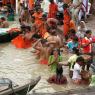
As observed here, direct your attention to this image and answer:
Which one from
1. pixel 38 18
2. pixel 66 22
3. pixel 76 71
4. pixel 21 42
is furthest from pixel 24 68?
pixel 38 18

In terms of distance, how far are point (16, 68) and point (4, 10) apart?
9.59m

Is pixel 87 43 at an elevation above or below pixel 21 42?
above

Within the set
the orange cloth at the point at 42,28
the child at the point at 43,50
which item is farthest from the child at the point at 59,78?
the orange cloth at the point at 42,28

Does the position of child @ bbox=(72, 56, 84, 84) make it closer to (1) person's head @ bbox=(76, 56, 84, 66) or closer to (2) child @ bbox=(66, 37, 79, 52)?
(1) person's head @ bbox=(76, 56, 84, 66)

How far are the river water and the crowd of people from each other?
223 millimetres

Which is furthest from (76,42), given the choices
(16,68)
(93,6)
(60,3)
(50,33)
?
(93,6)

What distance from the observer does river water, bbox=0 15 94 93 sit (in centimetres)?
1284

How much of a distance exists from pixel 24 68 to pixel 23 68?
0.11 ft

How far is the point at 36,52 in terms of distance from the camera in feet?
52.6

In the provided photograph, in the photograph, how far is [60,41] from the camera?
1524 cm

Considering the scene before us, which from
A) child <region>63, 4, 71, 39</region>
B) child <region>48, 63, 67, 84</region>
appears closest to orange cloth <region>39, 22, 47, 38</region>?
child <region>63, 4, 71, 39</region>

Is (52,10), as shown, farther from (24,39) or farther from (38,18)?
(24,39)

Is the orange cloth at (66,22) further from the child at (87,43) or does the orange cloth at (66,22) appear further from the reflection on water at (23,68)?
the child at (87,43)

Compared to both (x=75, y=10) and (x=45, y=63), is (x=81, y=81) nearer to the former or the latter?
(x=45, y=63)
